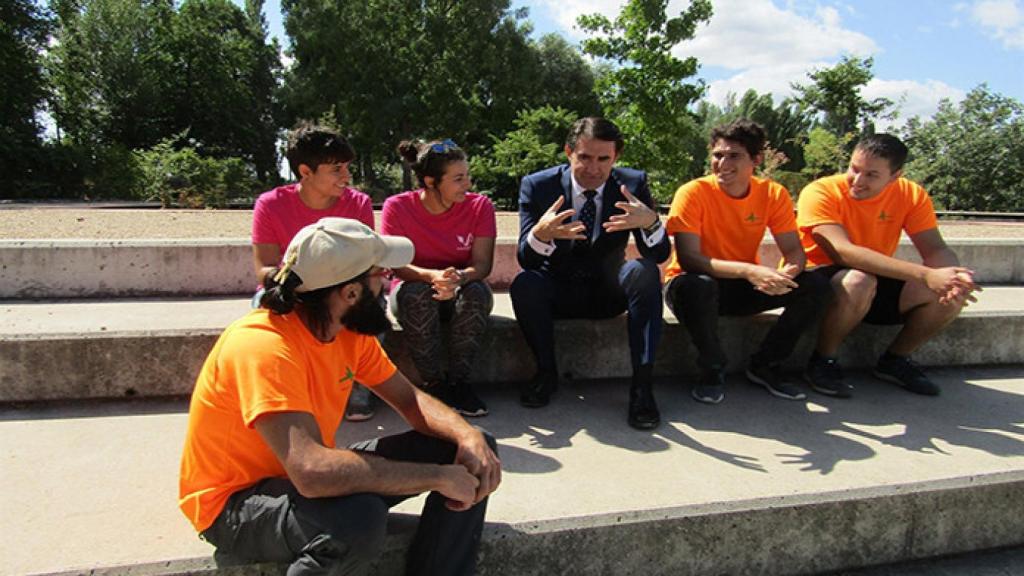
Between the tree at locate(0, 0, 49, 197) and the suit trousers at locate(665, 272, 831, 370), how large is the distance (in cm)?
2628

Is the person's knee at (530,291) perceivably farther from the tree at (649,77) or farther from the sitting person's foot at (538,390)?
the tree at (649,77)

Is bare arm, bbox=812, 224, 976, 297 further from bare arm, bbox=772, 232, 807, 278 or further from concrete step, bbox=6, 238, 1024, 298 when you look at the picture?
concrete step, bbox=6, 238, 1024, 298

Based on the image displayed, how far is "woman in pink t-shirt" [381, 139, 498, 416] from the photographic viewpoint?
3207 mm

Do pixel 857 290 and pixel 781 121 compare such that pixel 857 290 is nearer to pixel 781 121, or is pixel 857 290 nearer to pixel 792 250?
pixel 792 250

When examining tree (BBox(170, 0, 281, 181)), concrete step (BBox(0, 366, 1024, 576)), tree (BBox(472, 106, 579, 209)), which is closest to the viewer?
concrete step (BBox(0, 366, 1024, 576))

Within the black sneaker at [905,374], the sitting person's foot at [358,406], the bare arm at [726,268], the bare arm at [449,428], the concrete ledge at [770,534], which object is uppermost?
the bare arm at [726,268]

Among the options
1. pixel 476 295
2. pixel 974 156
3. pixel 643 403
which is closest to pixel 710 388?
pixel 643 403

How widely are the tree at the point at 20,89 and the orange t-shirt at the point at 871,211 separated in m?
26.6

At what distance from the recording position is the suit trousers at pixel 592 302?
3.23m

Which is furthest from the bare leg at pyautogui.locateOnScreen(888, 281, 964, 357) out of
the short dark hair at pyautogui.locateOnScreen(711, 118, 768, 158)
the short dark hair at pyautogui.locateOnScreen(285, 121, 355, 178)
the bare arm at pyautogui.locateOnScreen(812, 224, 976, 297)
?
the short dark hair at pyautogui.locateOnScreen(285, 121, 355, 178)

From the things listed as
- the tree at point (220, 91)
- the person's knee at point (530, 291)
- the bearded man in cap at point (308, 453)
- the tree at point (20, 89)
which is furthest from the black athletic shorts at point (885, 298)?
the tree at point (220, 91)

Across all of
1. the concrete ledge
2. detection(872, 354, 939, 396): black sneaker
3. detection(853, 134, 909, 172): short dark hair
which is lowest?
the concrete ledge

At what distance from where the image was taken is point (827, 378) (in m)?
3.66

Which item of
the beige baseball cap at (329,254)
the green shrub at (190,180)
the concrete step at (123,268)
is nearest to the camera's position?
the beige baseball cap at (329,254)
